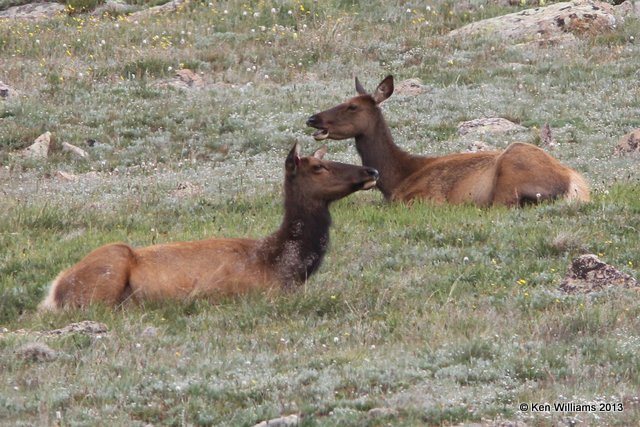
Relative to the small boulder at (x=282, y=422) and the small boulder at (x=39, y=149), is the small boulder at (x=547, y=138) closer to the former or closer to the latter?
the small boulder at (x=39, y=149)

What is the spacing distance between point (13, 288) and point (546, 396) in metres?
4.63

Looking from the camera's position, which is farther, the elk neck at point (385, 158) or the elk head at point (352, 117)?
the elk head at point (352, 117)

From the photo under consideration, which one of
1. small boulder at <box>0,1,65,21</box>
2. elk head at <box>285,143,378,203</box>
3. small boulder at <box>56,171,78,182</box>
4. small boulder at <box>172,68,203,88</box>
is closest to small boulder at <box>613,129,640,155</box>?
elk head at <box>285,143,378,203</box>

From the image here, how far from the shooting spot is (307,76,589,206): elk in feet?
42.2

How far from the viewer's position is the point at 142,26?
1002 inches

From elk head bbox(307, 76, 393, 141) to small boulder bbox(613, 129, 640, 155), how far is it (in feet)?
10.9

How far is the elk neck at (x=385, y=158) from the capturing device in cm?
1445

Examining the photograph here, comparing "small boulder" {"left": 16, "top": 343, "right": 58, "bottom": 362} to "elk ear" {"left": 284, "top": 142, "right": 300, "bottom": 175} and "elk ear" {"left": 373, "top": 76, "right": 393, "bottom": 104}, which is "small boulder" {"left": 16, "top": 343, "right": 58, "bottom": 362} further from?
"elk ear" {"left": 373, "top": 76, "right": 393, "bottom": 104}

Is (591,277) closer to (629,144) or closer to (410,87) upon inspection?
(629,144)

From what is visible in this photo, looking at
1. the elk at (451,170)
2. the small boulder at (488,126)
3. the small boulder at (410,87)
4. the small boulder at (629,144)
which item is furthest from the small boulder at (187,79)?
the small boulder at (629,144)

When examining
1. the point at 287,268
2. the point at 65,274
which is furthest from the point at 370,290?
the point at 65,274

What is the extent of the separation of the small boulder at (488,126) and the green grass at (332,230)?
0.34 metres

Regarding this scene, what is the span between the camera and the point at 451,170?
13.7m

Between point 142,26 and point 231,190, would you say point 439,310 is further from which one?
point 142,26
